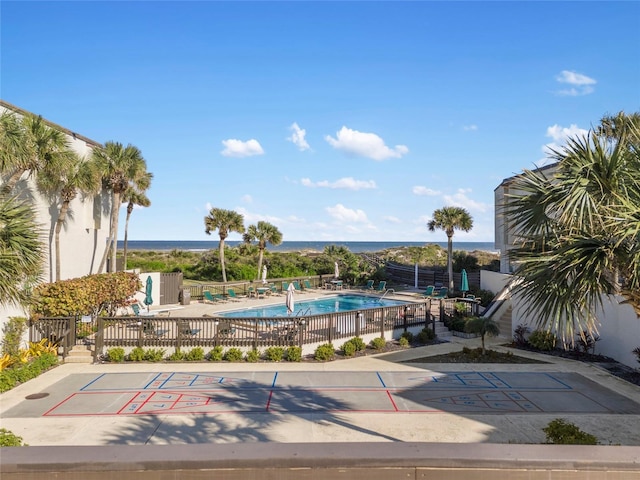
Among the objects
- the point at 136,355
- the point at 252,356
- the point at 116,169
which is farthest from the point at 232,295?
the point at 252,356

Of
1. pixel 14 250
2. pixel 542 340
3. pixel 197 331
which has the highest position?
pixel 14 250

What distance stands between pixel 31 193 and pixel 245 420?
1342 centimetres

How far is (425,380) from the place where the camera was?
1256 centimetres

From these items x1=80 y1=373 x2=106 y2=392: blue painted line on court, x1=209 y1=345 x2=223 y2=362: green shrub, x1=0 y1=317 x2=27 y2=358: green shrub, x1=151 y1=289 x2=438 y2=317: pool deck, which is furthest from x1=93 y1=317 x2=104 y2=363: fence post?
x1=151 y1=289 x2=438 y2=317: pool deck

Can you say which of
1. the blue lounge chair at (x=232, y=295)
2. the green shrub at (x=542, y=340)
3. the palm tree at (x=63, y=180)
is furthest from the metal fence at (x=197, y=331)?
the blue lounge chair at (x=232, y=295)

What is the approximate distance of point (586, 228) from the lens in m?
5.80

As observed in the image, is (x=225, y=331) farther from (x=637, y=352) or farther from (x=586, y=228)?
(x=637, y=352)

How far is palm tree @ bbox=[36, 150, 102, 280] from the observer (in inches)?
644

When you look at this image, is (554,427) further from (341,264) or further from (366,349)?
(341,264)

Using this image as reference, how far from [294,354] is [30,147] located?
37.9ft

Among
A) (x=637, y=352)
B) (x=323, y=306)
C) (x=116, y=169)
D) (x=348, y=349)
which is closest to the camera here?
(x=637, y=352)

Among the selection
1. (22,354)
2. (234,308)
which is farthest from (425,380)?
(234,308)

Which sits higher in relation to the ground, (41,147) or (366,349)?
(41,147)

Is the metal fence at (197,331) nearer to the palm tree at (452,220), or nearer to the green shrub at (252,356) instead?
the green shrub at (252,356)
